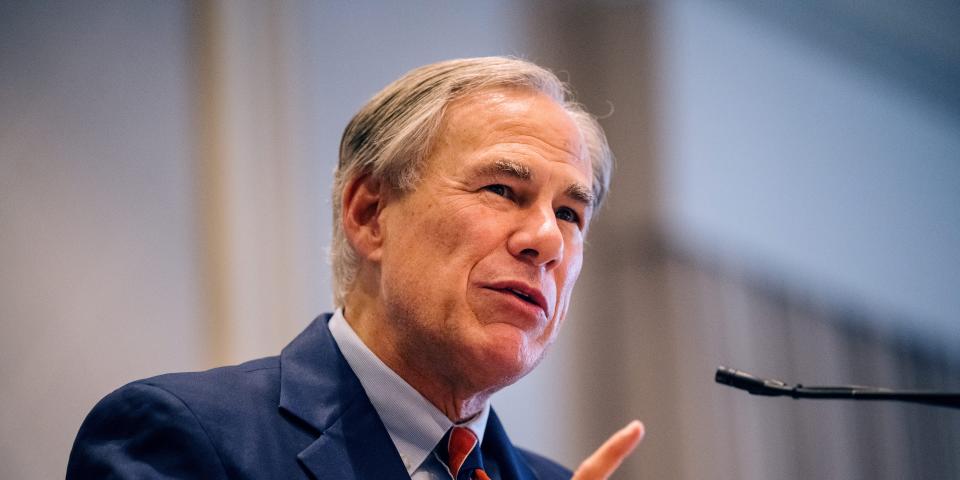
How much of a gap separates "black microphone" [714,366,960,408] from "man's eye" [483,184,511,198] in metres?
0.54

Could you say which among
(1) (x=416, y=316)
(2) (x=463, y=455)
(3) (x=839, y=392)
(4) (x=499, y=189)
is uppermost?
(4) (x=499, y=189)

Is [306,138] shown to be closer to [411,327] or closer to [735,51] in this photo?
[411,327]

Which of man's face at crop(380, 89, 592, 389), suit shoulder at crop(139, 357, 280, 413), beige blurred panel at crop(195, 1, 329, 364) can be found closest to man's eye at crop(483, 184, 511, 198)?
man's face at crop(380, 89, 592, 389)

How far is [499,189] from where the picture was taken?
1841 millimetres

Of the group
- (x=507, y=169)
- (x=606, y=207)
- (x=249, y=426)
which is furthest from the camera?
(x=606, y=207)

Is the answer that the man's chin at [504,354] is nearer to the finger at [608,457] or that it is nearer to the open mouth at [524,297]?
the open mouth at [524,297]

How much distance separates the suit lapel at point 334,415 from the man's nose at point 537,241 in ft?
1.28

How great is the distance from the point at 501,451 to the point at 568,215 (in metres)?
Answer: 0.50

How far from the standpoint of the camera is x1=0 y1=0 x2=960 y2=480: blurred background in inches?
94.0

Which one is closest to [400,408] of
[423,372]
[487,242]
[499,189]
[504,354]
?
[423,372]

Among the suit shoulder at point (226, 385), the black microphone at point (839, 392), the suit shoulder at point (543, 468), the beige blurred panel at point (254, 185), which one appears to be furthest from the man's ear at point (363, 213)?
the beige blurred panel at point (254, 185)

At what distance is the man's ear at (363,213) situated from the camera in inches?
75.7

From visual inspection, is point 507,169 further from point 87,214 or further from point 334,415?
point 87,214

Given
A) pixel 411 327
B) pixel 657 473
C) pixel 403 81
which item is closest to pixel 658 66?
pixel 657 473
